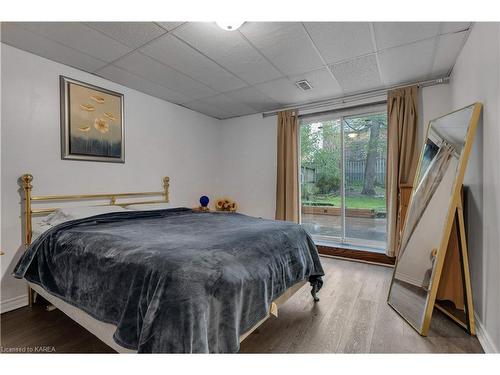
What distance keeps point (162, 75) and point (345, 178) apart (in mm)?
2950

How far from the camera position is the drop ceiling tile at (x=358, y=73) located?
2.58 metres

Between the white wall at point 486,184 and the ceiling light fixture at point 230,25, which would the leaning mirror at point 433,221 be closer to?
the white wall at point 486,184

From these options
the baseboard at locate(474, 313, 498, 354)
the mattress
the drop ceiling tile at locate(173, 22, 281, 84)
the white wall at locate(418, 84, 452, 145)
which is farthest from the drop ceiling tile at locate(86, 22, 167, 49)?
the baseboard at locate(474, 313, 498, 354)

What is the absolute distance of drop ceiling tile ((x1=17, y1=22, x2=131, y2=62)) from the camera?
194cm

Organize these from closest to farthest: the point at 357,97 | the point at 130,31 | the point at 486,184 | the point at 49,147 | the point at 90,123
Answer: the point at 486,184 → the point at 130,31 → the point at 49,147 → the point at 90,123 → the point at 357,97

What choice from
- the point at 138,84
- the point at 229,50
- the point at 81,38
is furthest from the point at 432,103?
the point at 81,38

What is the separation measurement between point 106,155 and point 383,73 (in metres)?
3.42

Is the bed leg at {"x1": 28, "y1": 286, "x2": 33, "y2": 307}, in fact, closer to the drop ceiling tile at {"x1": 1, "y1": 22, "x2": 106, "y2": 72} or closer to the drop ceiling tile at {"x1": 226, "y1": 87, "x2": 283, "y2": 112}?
the drop ceiling tile at {"x1": 1, "y1": 22, "x2": 106, "y2": 72}

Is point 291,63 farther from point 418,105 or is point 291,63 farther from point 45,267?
point 45,267

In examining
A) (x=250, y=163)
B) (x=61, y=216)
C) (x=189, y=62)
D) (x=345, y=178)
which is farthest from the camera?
(x=250, y=163)

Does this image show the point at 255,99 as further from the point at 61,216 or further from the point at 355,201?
the point at 61,216

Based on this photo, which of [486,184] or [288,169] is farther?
[288,169]

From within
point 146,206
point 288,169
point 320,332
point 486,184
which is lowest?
point 320,332

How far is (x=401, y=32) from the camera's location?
2.05 meters
